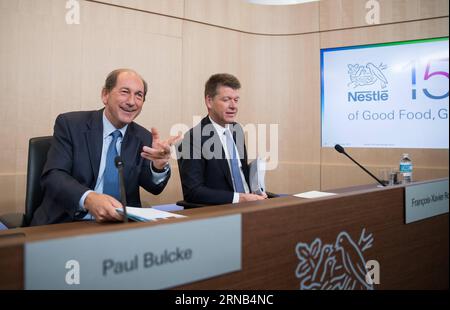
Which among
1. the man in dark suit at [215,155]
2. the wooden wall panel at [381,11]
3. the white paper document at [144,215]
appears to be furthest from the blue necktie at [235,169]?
the wooden wall panel at [381,11]

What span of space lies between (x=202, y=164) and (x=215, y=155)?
0.37 ft

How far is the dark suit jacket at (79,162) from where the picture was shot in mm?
2037

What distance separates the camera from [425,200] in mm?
2178

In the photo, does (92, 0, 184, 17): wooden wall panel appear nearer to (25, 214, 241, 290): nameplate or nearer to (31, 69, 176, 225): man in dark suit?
(31, 69, 176, 225): man in dark suit

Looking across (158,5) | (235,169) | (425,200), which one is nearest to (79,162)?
(235,169)

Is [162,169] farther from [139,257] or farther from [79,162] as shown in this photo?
[139,257]

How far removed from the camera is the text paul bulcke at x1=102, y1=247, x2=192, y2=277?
97 centimetres

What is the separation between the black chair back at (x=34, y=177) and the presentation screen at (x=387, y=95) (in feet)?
10.7

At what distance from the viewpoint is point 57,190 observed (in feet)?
6.25

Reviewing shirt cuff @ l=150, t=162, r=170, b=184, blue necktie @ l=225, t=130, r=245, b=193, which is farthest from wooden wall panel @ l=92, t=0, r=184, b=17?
shirt cuff @ l=150, t=162, r=170, b=184

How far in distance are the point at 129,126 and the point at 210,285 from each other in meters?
1.36

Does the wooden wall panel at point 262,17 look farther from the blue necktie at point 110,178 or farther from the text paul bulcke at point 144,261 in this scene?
the text paul bulcke at point 144,261

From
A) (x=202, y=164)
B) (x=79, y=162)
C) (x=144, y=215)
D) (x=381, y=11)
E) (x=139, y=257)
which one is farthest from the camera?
(x=381, y=11)
